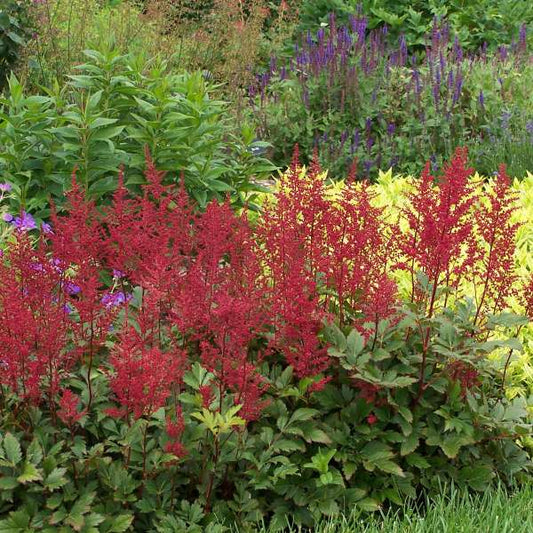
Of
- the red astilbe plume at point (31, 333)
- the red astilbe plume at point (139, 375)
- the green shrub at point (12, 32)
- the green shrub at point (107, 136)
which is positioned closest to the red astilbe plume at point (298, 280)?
the red astilbe plume at point (139, 375)

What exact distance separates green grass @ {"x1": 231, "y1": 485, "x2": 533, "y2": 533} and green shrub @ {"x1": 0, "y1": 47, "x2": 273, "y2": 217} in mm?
2175

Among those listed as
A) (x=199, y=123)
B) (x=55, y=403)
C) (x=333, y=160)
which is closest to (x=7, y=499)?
(x=55, y=403)

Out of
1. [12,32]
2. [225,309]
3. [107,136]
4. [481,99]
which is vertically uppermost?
[225,309]

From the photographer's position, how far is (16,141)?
456cm

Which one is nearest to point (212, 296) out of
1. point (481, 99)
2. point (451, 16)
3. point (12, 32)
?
point (481, 99)

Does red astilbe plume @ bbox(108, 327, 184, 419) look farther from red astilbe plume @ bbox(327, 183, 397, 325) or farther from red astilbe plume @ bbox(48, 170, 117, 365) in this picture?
red astilbe plume @ bbox(327, 183, 397, 325)

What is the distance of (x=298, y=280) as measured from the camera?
2914 millimetres

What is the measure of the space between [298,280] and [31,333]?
878 mm

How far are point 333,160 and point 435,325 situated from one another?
439cm

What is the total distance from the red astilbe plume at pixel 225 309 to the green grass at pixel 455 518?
53 cm

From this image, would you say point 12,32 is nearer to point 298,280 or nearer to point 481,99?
point 481,99

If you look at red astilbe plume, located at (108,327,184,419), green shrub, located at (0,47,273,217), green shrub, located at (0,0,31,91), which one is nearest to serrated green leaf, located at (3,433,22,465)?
red astilbe plume, located at (108,327,184,419)

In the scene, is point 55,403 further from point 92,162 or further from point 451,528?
point 92,162

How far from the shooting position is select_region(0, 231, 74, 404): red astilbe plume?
2.62 metres
